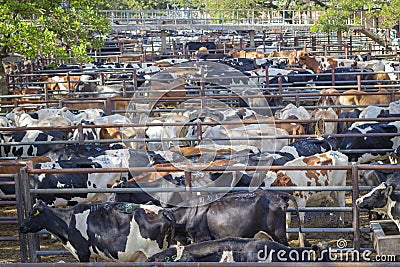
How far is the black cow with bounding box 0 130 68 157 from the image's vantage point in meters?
12.5

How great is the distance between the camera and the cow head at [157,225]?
293 inches

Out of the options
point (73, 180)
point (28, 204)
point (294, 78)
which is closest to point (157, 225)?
point (28, 204)

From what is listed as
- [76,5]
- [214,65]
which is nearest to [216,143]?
[76,5]

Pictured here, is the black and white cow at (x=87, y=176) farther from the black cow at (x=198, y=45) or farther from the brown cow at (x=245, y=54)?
the black cow at (x=198, y=45)

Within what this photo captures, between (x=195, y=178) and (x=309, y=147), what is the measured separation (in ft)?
8.72

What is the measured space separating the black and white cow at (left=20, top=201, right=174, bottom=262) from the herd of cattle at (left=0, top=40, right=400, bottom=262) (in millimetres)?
11

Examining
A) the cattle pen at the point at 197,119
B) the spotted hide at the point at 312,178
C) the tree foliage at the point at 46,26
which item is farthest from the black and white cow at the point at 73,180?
the tree foliage at the point at 46,26

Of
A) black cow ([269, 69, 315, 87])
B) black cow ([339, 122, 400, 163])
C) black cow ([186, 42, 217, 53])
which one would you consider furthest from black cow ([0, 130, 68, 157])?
black cow ([186, 42, 217, 53])

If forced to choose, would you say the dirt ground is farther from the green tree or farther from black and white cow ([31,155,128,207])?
the green tree

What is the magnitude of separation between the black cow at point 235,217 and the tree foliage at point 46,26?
6.77 metres

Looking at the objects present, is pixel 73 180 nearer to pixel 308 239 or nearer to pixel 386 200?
pixel 308 239

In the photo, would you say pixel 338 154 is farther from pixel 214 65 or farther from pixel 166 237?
pixel 214 65

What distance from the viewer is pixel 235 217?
25.5ft

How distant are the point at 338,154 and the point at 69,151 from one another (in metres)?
4.34
